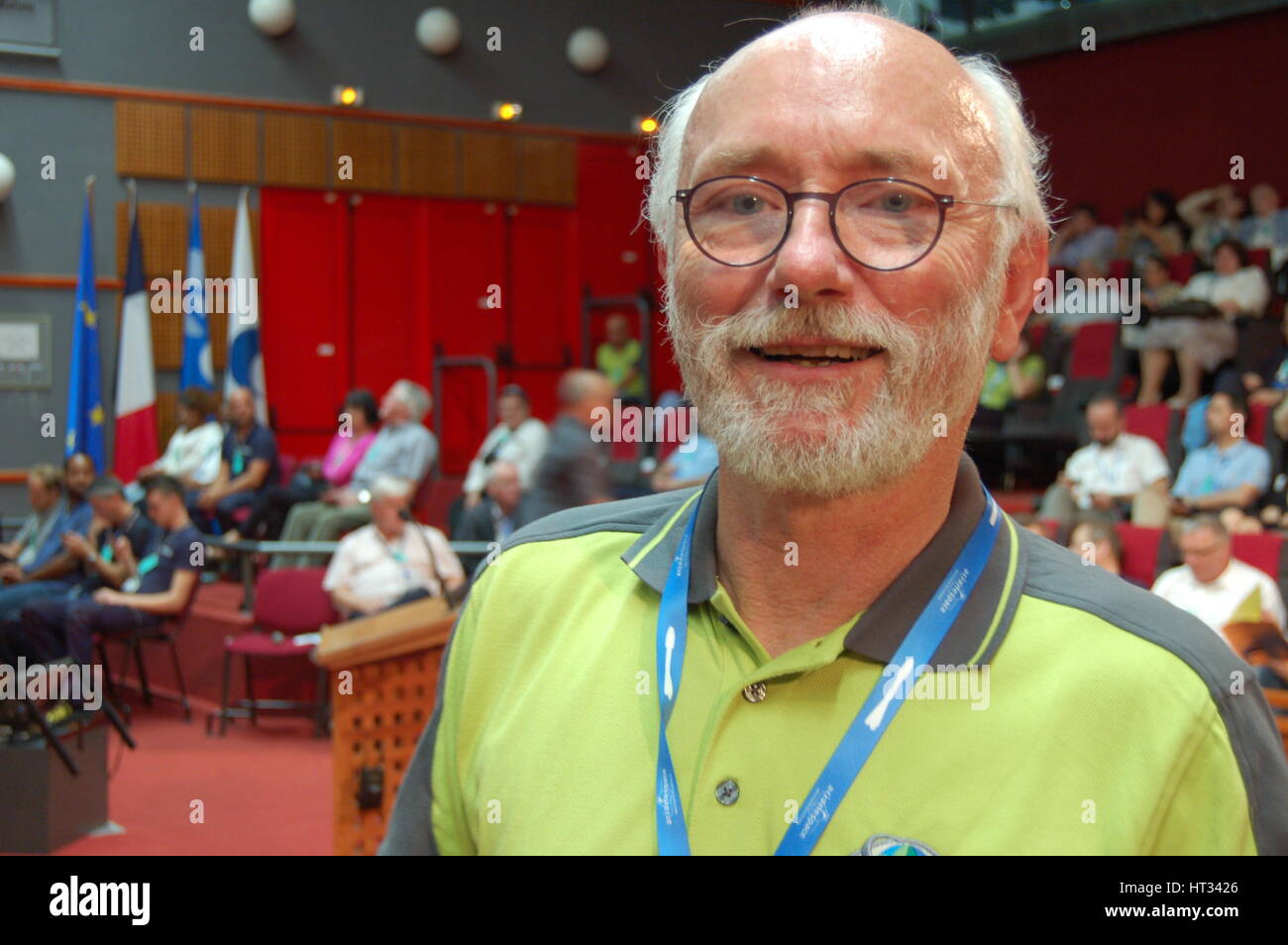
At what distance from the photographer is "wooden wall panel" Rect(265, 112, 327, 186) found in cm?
918

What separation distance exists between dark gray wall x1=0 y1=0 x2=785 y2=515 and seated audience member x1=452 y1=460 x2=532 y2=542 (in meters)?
2.91

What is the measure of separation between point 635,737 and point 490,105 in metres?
9.59

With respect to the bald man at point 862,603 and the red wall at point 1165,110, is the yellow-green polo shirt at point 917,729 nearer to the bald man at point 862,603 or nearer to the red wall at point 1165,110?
the bald man at point 862,603

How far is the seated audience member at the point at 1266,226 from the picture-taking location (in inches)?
295

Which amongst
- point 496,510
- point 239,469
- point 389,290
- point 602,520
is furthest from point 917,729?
point 389,290

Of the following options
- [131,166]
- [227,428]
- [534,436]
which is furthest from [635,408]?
[131,166]

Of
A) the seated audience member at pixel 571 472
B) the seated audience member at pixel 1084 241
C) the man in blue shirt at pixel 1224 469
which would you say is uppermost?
the seated audience member at pixel 1084 241

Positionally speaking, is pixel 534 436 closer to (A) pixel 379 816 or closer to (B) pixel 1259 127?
(A) pixel 379 816

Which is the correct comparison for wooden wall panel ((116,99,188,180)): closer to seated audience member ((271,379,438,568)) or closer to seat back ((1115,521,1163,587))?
seated audience member ((271,379,438,568))

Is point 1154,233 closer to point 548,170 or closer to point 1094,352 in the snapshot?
point 1094,352

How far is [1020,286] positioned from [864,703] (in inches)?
14.2

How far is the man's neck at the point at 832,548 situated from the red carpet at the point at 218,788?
2.74m

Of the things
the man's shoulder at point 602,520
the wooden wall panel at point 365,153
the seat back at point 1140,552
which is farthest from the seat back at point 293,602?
the man's shoulder at point 602,520

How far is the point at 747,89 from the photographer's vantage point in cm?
94
